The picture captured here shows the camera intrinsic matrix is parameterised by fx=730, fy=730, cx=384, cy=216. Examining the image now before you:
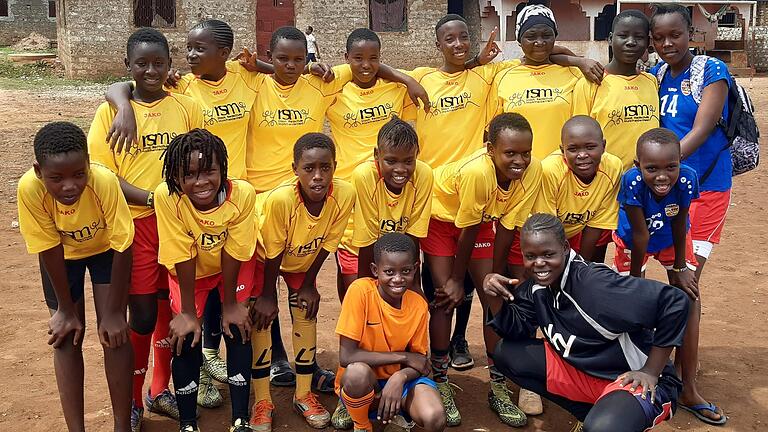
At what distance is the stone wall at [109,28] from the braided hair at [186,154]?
50.0 ft

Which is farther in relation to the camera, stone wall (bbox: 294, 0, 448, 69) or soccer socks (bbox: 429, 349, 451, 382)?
stone wall (bbox: 294, 0, 448, 69)

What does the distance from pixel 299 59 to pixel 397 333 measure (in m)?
1.65

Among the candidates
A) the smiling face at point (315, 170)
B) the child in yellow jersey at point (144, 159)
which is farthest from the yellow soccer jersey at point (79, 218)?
the smiling face at point (315, 170)

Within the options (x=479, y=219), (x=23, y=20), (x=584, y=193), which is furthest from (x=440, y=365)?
(x=23, y=20)

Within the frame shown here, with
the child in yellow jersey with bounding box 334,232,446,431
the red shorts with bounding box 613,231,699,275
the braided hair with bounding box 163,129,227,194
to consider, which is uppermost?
the braided hair with bounding box 163,129,227,194

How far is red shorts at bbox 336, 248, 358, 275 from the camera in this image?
153 inches

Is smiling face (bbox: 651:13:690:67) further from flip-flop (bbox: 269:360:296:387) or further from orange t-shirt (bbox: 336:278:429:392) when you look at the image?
flip-flop (bbox: 269:360:296:387)

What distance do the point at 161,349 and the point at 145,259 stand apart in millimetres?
528

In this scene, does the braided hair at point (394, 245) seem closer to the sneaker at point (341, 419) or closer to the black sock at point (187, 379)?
the sneaker at point (341, 419)

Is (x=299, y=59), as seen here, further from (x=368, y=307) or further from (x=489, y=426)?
(x=489, y=426)

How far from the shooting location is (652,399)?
117 inches

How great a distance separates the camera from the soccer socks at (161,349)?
12.2ft

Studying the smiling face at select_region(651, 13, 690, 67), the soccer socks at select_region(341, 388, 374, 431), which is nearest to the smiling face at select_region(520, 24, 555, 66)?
the smiling face at select_region(651, 13, 690, 67)

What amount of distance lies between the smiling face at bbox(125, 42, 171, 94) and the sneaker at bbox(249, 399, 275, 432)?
1645 mm
